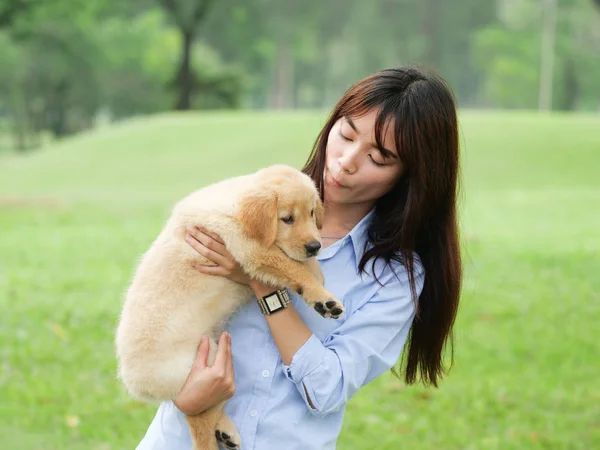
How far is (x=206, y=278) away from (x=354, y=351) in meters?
0.59

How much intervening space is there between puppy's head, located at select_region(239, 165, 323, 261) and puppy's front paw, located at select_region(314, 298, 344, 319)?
0.22 m

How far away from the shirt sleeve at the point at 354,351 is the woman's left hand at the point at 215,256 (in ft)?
1.20

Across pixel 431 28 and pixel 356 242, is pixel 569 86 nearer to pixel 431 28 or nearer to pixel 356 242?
pixel 431 28

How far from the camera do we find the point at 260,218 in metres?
2.74

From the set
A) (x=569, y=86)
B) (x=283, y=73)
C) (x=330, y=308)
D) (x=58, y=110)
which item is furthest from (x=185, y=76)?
(x=330, y=308)

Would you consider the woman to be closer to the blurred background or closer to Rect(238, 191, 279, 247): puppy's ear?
Rect(238, 191, 279, 247): puppy's ear

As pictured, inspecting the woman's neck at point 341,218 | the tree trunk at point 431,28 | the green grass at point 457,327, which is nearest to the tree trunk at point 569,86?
the tree trunk at point 431,28

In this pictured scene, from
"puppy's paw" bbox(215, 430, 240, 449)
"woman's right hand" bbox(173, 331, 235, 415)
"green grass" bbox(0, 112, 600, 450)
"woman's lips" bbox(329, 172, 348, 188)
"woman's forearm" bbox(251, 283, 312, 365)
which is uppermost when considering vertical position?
"woman's lips" bbox(329, 172, 348, 188)

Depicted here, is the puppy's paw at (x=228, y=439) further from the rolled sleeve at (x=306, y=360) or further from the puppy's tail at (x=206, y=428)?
the rolled sleeve at (x=306, y=360)

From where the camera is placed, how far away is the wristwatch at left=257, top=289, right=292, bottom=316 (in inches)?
96.7

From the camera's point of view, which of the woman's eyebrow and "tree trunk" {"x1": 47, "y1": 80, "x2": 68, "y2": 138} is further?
"tree trunk" {"x1": 47, "y1": 80, "x2": 68, "y2": 138}

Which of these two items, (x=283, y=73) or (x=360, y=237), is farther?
(x=283, y=73)

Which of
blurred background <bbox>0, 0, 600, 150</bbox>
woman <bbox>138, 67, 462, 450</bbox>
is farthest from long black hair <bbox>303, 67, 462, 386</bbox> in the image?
blurred background <bbox>0, 0, 600, 150</bbox>

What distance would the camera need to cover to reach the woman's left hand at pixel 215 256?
267cm
